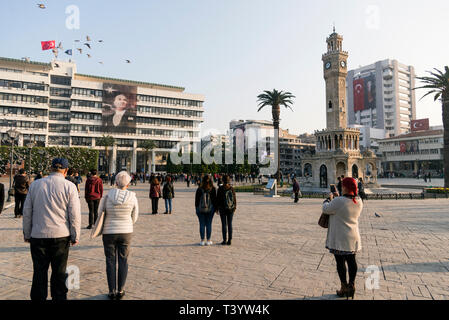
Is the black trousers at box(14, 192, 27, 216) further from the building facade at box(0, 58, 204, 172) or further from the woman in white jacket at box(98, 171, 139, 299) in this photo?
the building facade at box(0, 58, 204, 172)

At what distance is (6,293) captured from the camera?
14.5 feet

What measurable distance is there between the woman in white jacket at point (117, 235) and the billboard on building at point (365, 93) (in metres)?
131

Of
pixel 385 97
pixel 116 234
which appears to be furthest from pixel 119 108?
pixel 385 97

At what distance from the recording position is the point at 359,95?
4771 inches

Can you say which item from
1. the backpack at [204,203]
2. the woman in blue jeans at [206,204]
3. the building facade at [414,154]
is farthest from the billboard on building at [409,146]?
the backpack at [204,203]

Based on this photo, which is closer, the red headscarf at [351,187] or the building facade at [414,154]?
the red headscarf at [351,187]

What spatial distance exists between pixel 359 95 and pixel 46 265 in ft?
442

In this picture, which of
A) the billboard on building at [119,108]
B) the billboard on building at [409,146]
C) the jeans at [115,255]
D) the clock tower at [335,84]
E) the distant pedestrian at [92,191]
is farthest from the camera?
the billboard on building at [409,146]

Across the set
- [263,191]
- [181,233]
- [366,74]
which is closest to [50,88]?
[263,191]

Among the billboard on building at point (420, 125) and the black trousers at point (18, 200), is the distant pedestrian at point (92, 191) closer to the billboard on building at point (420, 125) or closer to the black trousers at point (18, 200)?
the black trousers at point (18, 200)

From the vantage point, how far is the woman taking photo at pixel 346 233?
13.9 feet

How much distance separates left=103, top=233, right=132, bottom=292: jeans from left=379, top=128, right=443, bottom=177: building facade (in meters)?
85.8

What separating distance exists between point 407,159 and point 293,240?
95331 millimetres

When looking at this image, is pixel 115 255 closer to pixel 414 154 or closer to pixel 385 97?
pixel 414 154
